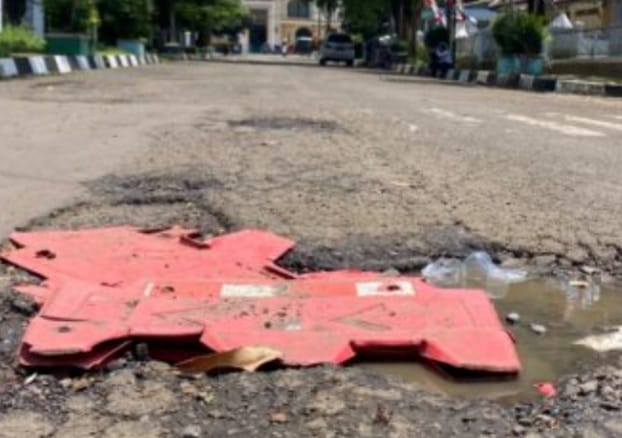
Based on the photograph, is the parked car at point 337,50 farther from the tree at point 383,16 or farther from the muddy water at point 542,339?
the muddy water at point 542,339

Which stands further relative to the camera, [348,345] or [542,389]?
[348,345]

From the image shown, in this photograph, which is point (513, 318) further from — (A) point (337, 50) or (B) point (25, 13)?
(A) point (337, 50)

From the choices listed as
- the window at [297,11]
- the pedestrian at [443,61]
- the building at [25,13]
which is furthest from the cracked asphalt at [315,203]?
the window at [297,11]

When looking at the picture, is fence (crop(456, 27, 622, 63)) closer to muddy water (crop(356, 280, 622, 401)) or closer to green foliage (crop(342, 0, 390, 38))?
green foliage (crop(342, 0, 390, 38))

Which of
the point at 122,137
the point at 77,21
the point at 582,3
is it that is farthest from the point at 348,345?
the point at 582,3

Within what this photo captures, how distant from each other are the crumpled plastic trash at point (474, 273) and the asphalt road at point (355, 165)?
0.18 meters

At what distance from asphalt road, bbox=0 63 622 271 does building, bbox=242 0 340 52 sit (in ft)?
334

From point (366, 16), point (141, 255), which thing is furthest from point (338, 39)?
point (141, 255)

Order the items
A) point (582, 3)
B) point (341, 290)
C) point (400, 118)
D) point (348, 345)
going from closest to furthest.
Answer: point (348, 345), point (341, 290), point (400, 118), point (582, 3)

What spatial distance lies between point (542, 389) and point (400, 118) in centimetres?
912

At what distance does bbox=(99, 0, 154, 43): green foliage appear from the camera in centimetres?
3806

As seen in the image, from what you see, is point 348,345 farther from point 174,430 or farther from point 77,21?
point 77,21

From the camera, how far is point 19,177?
651 cm

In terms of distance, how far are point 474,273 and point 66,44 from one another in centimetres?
2561
